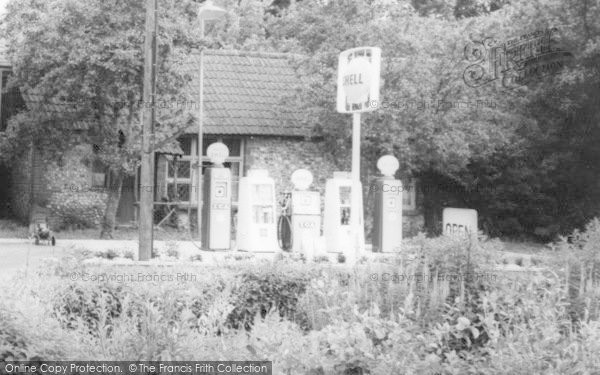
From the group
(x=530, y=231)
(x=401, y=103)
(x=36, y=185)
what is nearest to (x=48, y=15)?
(x=36, y=185)

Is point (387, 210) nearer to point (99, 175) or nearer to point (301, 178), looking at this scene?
point (301, 178)

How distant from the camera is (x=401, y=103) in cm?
2433

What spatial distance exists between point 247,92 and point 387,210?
13.8 metres

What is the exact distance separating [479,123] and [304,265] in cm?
1562

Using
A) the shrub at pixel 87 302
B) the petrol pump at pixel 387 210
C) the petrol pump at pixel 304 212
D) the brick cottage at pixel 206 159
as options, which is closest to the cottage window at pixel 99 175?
the brick cottage at pixel 206 159

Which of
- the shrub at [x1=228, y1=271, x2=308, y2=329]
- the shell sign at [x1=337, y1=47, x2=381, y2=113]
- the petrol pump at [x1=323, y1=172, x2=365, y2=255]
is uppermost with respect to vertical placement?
the shell sign at [x1=337, y1=47, x2=381, y2=113]

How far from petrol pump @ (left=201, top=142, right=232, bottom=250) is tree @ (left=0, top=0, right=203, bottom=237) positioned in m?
7.72

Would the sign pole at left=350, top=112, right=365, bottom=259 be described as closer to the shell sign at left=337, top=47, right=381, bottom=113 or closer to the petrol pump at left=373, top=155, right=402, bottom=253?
the shell sign at left=337, top=47, right=381, bottom=113

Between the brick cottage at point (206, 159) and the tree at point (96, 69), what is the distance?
192cm

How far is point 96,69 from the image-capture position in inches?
878

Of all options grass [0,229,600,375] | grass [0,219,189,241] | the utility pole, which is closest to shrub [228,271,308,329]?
grass [0,229,600,375]

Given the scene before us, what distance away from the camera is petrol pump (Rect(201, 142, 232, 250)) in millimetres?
15133

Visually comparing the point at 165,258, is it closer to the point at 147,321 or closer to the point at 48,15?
the point at 147,321

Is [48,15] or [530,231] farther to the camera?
[530,231]
